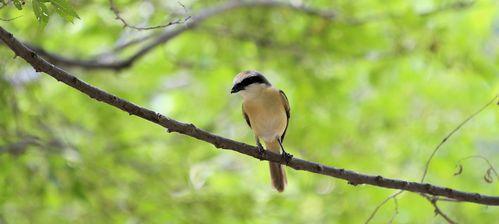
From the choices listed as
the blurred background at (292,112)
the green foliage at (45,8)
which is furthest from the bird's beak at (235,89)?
the green foliage at (45,8)

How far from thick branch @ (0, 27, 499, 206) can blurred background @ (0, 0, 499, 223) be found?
2.28 m

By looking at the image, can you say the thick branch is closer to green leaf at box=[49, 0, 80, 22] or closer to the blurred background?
green leaf at box=[49, 0, 80, 22]

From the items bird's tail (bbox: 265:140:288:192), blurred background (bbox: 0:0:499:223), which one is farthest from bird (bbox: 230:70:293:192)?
blurred background (bbox: 0:0:499:223)

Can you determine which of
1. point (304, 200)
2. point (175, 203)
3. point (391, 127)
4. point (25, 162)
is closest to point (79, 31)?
point (25, 162)

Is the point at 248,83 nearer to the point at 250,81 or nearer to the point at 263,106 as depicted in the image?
the point at 250,81

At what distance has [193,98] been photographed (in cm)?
731

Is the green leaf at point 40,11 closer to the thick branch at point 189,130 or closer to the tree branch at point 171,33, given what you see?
the thick branch at point 189,130

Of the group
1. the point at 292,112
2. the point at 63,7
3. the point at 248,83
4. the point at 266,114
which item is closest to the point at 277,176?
the point at 266,114

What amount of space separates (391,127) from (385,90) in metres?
0.37

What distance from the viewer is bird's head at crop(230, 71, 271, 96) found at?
432 cm

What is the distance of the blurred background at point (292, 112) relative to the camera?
5.36m

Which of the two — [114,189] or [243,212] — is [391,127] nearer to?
[243,212]

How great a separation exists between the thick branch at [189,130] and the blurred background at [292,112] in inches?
89.7

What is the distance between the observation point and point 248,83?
4418 mm
